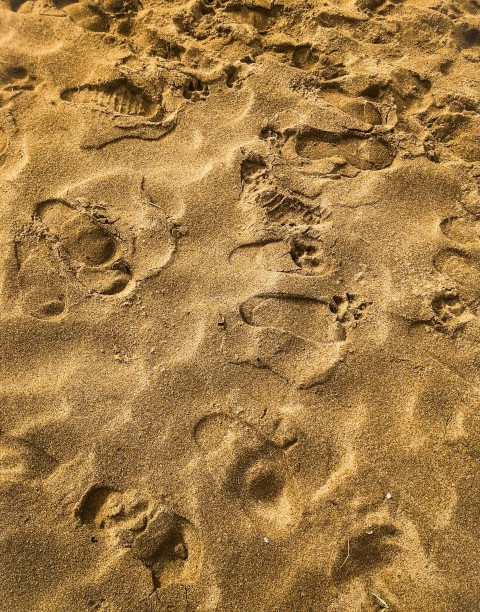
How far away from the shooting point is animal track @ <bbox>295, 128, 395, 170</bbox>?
2326 mm

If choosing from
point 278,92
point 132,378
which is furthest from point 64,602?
point 278,92

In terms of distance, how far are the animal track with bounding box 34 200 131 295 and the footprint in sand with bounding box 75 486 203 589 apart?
0.87m

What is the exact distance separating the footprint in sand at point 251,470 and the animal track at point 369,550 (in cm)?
23

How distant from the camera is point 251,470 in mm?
1820

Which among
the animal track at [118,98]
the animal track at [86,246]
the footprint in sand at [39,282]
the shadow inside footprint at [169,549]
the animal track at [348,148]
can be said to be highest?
the animal track at [348,148]

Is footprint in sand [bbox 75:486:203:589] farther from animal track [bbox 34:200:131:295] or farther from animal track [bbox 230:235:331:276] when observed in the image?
animal track [bbox 230:235:331:276]

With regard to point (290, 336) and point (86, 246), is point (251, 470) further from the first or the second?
point (86, 246)

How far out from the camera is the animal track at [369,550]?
1.74 m

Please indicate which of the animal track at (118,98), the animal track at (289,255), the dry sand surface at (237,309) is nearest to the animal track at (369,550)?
the dry sand surface at (237,309)

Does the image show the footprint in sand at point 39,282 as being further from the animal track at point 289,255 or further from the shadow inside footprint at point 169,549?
the shadow inside footprint at point 169,549

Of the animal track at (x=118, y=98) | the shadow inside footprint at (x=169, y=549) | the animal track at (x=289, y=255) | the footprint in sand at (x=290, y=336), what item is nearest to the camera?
the shadow inside footprint at (x=169, y=549)

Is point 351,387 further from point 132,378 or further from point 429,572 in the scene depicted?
point 132,378

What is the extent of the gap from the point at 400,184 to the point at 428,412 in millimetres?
1108

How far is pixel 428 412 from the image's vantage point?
1921 mm
